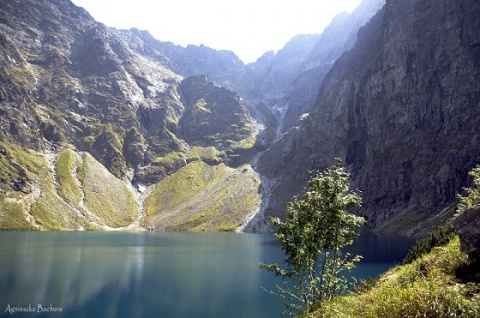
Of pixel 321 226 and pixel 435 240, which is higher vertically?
pixel 321 226

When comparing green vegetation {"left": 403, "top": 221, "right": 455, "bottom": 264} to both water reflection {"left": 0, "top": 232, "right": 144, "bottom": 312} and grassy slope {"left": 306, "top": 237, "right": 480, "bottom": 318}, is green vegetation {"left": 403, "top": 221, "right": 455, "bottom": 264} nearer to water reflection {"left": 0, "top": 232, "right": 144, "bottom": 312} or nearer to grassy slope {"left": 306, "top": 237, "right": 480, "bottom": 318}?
grassy slope {"left": 306, "top": 237, "right": 480, "bottom": 318}

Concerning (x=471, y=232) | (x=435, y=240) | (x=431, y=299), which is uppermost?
(x=471, y=232)

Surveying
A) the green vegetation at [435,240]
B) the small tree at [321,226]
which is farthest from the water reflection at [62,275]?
the green vegetation at [435,240]

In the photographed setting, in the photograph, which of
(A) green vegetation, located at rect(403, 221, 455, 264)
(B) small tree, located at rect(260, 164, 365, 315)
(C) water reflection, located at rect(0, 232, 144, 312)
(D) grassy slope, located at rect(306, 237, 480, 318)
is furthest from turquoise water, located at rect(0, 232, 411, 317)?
(D) grassy slope, located at rect(306, 237, 480, 318)

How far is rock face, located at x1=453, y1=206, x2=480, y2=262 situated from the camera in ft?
45.5

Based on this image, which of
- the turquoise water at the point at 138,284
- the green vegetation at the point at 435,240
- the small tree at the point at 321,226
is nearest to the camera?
the small tree at the point at 321,226

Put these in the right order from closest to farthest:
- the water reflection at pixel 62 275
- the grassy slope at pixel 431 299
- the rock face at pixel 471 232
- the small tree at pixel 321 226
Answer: the grassy slope at pixel 431 299 → the rock face at pixel 471 232 → the small tree at pixel 321 226 → the water reflection at pixel 62 275

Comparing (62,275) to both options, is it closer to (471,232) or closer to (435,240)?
(435,240)

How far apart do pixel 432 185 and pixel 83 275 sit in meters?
166

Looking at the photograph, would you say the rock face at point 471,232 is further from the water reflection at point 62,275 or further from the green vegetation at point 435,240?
the water reflection at point 62,275

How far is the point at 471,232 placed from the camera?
1404 cm

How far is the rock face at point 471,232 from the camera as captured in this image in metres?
13.9

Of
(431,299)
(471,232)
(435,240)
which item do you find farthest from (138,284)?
(431,299)

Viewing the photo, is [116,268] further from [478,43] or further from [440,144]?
[478,43]
